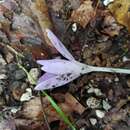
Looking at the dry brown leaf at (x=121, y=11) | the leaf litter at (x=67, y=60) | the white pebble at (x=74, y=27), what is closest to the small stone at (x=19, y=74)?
the leaf litter at (x=67, y=60)

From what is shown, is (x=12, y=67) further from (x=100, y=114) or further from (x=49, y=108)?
(x=100, y=114)

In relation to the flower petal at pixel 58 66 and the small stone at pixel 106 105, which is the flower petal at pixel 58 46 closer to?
the flower petal at pixel 58 66

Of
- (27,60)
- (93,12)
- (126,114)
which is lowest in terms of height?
(126,114)

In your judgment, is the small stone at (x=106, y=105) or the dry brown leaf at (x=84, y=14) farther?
the dry brown leaf at (x=84, y=14)

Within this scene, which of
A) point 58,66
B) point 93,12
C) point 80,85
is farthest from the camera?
point 93,12

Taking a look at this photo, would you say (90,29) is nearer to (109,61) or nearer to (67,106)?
(109,61)

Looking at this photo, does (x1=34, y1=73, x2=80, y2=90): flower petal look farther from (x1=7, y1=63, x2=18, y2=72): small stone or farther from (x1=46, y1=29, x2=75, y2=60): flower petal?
(x1=7, y1=63, x2=18, y2=72): small stone

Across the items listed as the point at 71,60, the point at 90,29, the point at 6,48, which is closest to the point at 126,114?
the point at 71,60
